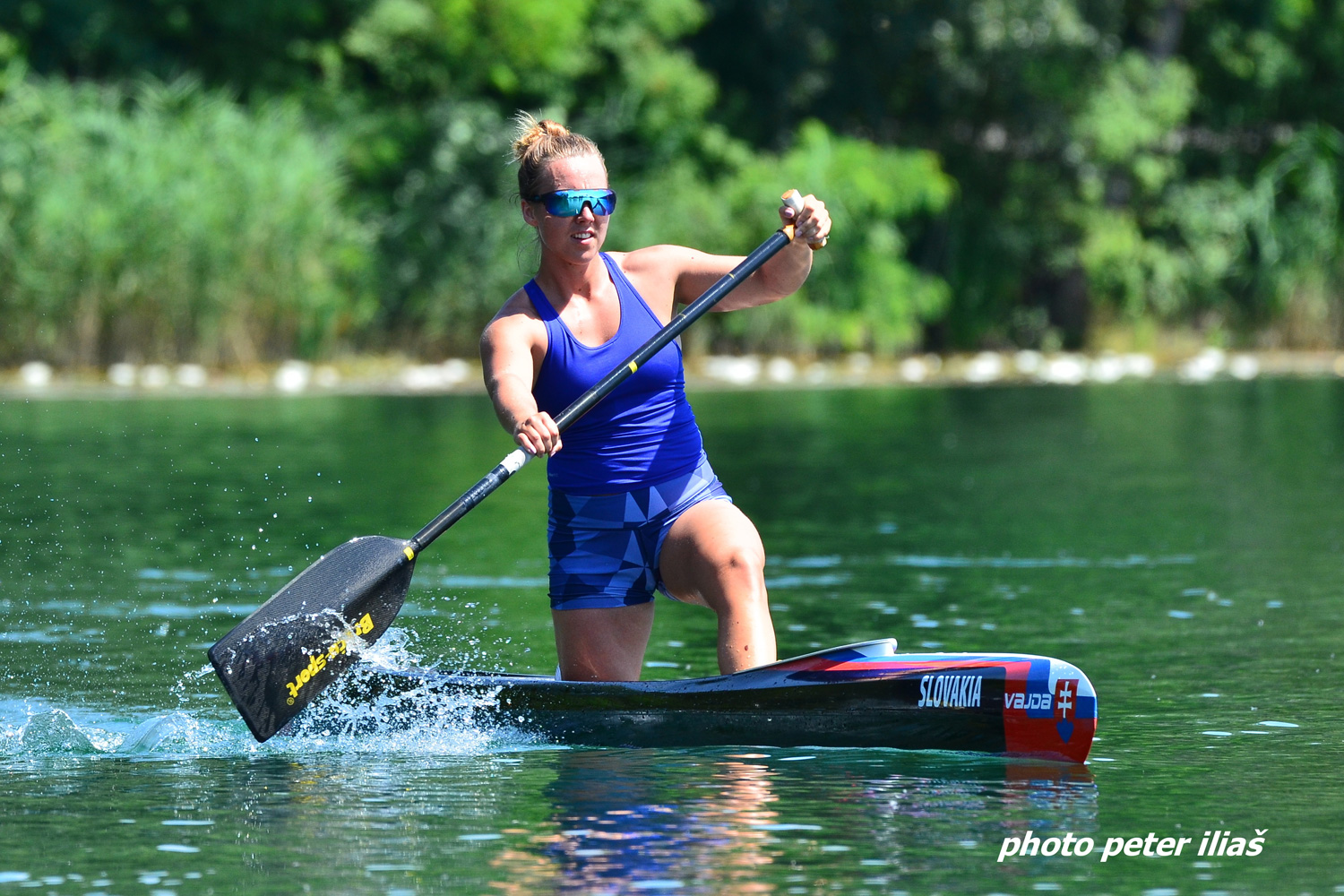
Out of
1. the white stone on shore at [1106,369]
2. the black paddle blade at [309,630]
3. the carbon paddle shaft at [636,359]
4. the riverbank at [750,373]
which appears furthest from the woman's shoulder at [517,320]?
the white stone on shore at [1106,369]

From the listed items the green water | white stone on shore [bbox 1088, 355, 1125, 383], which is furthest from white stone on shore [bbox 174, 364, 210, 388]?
white stone on shore [bbox 1088, 355, 1125, 383]

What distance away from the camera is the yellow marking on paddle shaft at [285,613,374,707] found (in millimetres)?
6520

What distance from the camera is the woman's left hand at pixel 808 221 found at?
6703 mm

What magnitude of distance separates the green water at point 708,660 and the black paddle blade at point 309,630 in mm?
200

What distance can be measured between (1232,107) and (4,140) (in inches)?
825

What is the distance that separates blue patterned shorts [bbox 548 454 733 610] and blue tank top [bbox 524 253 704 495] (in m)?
0.04

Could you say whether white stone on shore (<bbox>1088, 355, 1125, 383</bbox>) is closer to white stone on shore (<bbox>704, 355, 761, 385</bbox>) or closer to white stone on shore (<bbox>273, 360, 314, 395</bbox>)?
white stone on shore (<bbox>704, 355, 761, 385</bbox>)

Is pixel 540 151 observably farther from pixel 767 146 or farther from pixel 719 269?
pixel 767 146

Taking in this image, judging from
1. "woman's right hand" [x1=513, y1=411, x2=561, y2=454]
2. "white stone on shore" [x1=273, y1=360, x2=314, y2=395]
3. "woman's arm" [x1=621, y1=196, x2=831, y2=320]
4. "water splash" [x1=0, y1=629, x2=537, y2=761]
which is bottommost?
"water splash" [x1=0, y1=629, x2=537, y2=761]

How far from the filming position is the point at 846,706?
6238 millimetres

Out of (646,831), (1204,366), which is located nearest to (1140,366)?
(1204,366)

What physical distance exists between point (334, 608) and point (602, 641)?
2.91ft

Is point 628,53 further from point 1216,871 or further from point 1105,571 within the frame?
point 1216,871

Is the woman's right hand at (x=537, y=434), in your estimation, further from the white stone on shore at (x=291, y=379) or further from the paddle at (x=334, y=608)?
the white stone on shore at (x=291, y=379)
